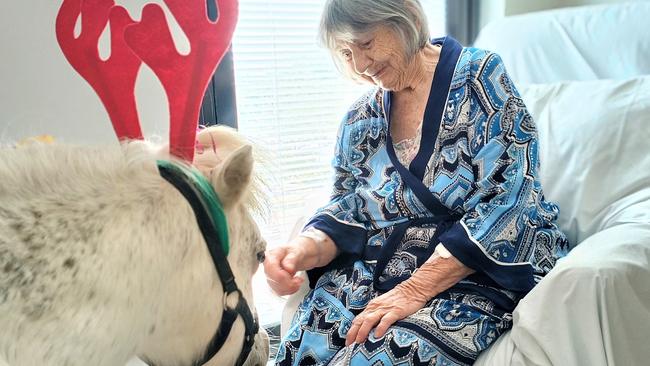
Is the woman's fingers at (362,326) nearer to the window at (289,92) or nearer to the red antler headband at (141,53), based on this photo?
the red antler headband at (141,53)

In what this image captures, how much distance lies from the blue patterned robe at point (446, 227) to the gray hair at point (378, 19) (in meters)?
0.08

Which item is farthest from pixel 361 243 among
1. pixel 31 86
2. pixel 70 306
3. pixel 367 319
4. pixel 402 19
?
pixel 31 86

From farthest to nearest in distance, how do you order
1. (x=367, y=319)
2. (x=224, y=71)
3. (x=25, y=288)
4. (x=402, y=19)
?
1. (x=224, y=71)
2. (x=402, y=19)
3. (x=367, y=319)
4. (x=25, y=288)

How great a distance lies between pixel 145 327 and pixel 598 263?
2.30ft

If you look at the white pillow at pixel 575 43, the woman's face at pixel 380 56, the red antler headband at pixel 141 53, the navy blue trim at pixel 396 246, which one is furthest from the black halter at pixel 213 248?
the white pillow at pixel 575 43

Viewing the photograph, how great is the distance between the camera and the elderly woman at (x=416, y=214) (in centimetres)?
101

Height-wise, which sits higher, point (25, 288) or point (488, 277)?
point (25, 288)

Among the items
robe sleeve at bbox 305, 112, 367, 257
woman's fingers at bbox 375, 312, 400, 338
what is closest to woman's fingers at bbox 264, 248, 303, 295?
robe sleeve at bbox 305, 112, 367, 257

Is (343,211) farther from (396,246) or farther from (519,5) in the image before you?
(519,5)

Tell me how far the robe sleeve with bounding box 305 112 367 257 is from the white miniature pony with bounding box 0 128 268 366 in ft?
1.85

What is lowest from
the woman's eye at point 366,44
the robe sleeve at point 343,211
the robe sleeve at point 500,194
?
the robe sleeve at point 343,211

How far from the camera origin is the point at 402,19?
3.78 feet

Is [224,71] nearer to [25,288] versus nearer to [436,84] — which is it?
[436,84]

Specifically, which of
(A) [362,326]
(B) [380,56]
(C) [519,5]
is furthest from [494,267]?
(C) [519,5]
